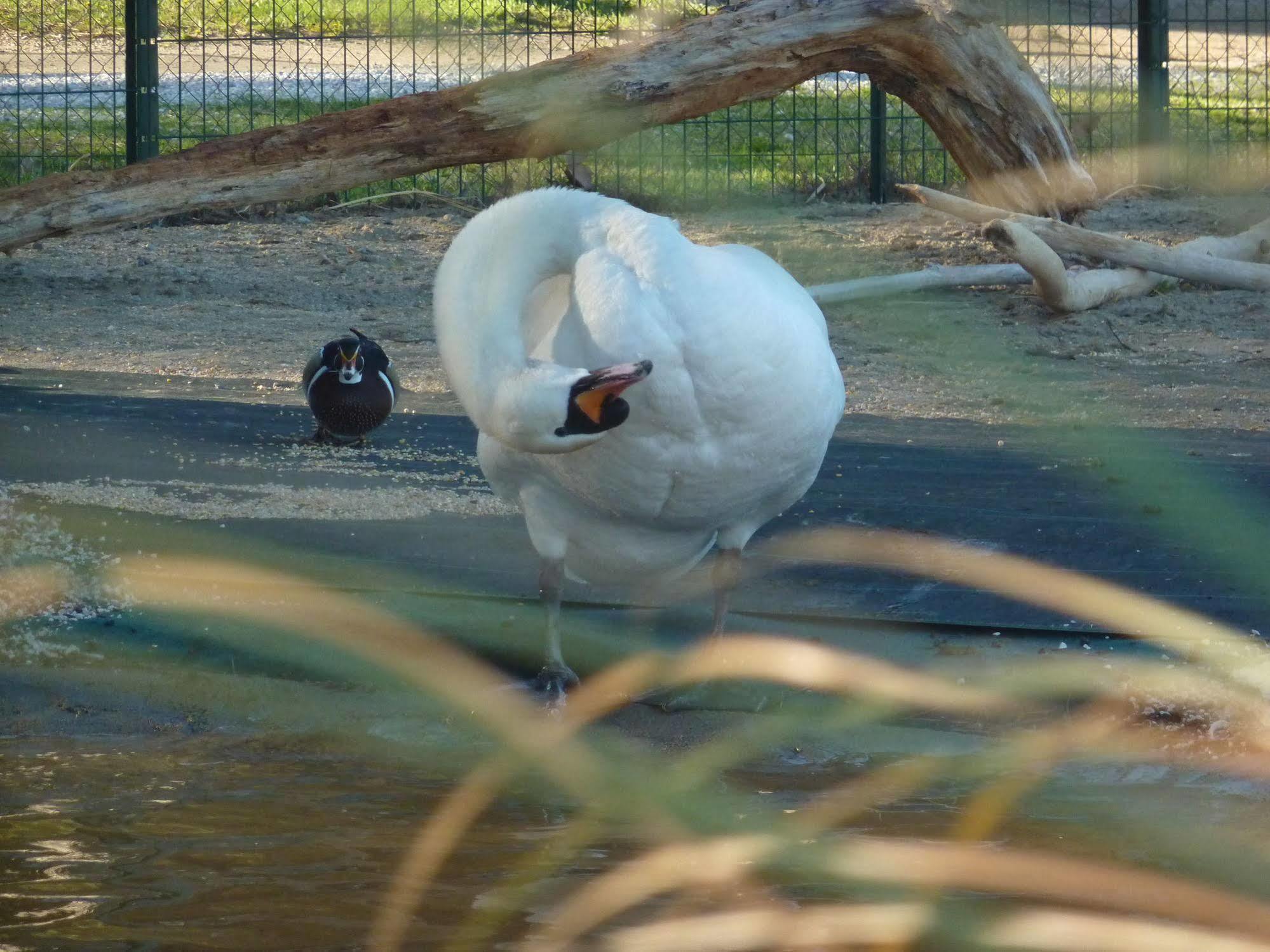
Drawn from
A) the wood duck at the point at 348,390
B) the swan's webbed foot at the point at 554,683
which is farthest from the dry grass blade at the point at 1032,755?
the wood duck at the point at 348,390

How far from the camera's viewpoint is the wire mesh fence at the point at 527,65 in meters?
11.1

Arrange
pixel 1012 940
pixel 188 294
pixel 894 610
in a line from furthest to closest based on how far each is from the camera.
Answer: pixel 188 294
pixel 894 610
pixel 1012 940

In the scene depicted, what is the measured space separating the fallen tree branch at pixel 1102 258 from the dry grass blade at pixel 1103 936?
5.34 m

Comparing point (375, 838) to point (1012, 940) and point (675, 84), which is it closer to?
point (1012, 940)

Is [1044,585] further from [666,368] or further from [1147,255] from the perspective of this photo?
[1147,255]

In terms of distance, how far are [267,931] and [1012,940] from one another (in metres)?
1.17

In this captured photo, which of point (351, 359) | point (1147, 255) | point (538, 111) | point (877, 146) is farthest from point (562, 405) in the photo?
point (877, 146)

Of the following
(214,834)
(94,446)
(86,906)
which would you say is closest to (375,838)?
(214,834)

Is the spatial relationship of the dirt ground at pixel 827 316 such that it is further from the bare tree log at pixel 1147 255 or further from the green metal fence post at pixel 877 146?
the green metal fence post at pixel 877 146

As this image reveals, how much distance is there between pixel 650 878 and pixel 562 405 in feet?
2.69

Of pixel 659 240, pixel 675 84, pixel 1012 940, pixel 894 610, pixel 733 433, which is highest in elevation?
pixel 675 84

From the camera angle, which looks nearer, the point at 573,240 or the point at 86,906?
the point at 86,906

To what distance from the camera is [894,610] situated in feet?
13.6

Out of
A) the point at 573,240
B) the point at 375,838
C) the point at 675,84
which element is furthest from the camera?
the point at 675,84
